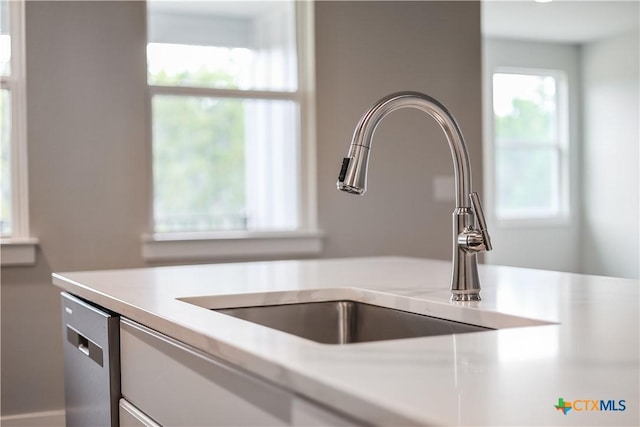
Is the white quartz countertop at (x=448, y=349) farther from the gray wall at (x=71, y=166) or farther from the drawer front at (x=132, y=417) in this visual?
the gray wall at (x=71, y=166)

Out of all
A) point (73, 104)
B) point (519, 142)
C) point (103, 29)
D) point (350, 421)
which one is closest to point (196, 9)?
point (103, 29)

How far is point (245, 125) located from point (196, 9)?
600mm

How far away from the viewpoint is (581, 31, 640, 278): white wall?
6816 millimetres

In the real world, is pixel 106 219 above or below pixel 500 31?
below

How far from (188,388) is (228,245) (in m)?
2.54

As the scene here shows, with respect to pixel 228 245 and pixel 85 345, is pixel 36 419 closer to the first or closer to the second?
pixel 228 245

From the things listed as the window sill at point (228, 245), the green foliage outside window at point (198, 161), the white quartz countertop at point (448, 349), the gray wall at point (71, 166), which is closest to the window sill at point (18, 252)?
the gray wall at point (71, 166)

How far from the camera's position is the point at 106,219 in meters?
3.64

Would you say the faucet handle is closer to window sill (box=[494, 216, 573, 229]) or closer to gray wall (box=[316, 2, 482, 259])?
gray wall (box=[316, 2, 482, 259])

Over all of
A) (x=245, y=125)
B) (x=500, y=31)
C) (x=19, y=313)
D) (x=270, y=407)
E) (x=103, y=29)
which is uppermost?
(x=500, y=31)

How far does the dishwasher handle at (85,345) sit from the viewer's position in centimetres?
182

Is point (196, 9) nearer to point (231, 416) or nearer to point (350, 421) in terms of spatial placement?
point (231, 416)

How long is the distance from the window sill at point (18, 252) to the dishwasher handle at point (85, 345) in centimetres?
141

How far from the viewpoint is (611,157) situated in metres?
7.09
